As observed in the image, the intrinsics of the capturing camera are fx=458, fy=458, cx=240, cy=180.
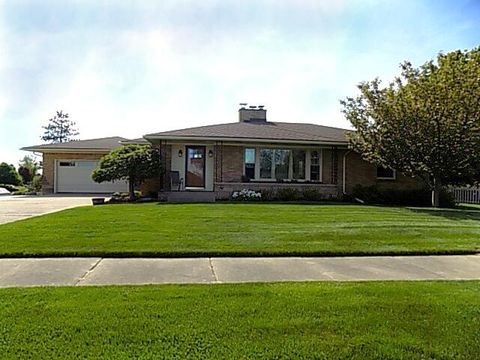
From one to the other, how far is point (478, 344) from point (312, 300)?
1.62 metres

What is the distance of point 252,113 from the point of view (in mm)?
26375

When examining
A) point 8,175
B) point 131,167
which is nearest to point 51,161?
point 8,175

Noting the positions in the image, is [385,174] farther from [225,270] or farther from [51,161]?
[51,161]

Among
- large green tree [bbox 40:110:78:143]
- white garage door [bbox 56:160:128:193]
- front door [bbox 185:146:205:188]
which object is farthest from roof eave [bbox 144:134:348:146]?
large green tree [bbox 40:110:78:143]

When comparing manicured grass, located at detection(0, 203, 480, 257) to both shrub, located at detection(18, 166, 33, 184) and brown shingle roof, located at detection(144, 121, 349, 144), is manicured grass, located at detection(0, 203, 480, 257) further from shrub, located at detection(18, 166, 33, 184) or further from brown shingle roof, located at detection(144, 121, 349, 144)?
shrub, located at detection(18, 166, 33, 184)

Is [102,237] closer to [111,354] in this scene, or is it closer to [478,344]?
[111,354]

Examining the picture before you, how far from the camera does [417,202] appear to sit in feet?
66.0

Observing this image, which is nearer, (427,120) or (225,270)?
(225,270)

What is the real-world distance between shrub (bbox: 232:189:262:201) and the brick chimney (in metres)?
7.46

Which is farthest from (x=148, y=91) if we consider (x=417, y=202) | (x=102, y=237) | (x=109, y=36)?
(x=417, y=202)

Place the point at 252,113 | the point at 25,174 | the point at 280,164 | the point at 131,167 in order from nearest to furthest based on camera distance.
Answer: the point at 131,167
the point at 280,164
the point at 252,113
the point at 25,174

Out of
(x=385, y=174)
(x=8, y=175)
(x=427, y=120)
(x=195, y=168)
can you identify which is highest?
(x=427, y=120)

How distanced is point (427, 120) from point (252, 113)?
1197cm

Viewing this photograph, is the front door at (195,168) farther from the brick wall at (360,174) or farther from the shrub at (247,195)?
the brick wall at (360,174)
